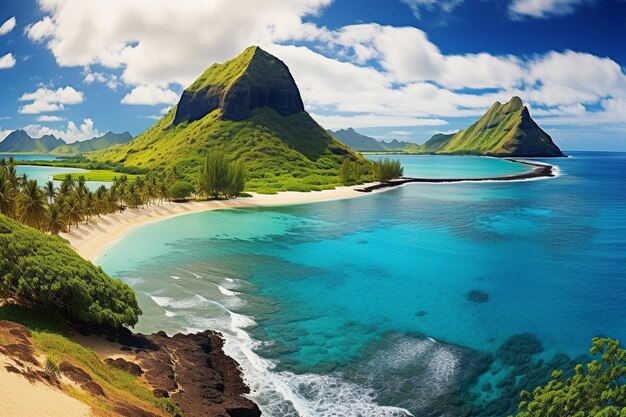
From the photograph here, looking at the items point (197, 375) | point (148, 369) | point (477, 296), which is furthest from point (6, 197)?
point (477, 296)

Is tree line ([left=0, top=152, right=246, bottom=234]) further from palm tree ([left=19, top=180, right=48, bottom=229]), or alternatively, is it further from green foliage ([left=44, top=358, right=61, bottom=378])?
green foliage ([left=44, top=358, right=61, bottom=378])

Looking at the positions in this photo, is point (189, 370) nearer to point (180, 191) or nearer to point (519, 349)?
point (519, 349)

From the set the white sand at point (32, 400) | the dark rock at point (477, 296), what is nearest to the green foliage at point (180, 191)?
the dark rock at point (477, 296)

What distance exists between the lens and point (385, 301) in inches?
2151

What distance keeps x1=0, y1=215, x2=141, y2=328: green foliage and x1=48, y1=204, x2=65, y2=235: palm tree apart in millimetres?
40964

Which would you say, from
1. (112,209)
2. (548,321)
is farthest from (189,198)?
(548,321)

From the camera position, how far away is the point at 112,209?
10362 cm

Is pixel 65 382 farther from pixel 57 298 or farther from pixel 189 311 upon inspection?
pixel 189 311

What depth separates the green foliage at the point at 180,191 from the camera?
136 metres

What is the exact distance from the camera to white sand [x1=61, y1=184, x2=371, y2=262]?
7994 centimetres

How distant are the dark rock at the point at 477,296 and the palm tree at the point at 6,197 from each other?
7162 centimetres

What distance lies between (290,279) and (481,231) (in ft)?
189

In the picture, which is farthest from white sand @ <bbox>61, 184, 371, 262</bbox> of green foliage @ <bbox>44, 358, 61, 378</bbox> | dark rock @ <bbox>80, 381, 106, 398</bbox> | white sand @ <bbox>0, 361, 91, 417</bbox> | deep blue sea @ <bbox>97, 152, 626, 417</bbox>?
white sand @ <bbox>0, 361, 91, 417</bbox>

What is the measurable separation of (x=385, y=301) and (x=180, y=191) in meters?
100
